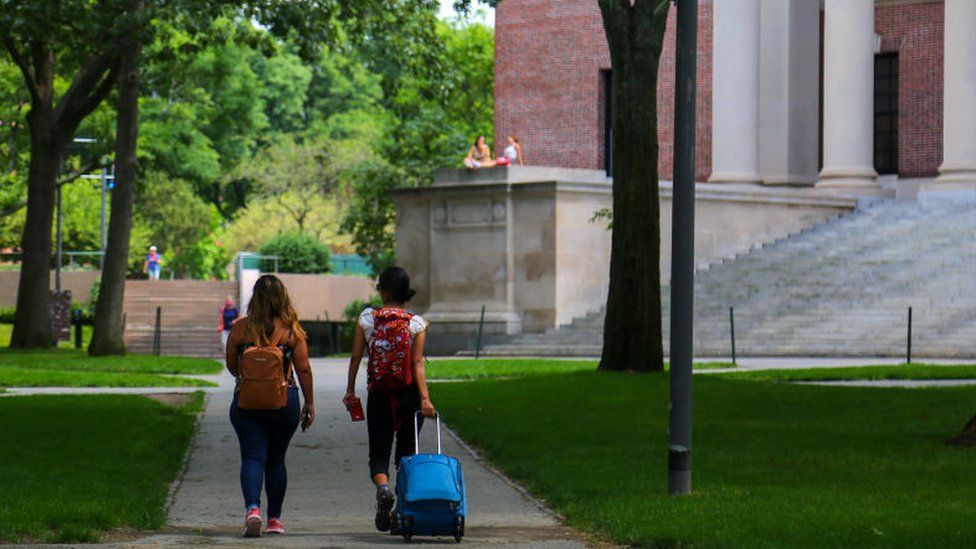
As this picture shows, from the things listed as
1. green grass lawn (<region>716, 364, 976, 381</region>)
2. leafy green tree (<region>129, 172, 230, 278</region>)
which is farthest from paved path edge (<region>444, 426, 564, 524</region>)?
leafy green tree (<region>129, 172, 230, 278</region>)

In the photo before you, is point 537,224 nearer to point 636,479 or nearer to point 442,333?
point 442,333

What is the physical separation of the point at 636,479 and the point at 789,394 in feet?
26.2

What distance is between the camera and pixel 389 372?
1140 centimetres

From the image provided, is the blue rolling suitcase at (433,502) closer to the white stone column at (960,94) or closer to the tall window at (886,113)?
the white stone column at (960,94)

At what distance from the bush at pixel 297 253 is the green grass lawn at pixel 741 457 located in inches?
1903

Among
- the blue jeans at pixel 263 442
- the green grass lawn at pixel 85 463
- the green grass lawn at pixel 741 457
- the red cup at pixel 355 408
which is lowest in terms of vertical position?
the green grass lawn at pixel 85 463

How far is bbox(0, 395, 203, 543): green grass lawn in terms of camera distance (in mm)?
11719

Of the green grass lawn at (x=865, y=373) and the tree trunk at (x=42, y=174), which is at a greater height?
the tree trunk at (x=42, y=174)

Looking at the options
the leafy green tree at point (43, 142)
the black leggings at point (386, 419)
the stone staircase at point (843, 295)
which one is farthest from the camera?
the leafy green tree at point (43, 142)

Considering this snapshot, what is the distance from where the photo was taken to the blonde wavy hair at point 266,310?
11.2 m

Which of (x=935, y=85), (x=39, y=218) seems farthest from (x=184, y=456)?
(x=935, y=85)

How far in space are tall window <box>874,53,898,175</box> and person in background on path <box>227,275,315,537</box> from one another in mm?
41011

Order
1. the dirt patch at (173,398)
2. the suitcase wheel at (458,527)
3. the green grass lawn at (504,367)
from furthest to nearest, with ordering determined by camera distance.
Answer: the green grass lawn at (504,367)
the dirt patch at (173,398)
the suitcase wheel at (458,527)

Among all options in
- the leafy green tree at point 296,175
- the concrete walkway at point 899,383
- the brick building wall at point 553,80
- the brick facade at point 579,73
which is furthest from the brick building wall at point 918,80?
the leafy green tree at point 296,175
